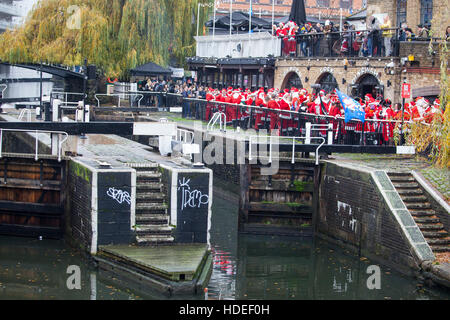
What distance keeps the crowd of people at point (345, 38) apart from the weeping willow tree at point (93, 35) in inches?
259

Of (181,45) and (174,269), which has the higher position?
(181,45)

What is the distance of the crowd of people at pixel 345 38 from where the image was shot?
3098 cm

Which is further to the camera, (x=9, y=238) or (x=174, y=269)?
(x=9, y=238)

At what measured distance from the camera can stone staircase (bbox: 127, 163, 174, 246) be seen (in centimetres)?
1988

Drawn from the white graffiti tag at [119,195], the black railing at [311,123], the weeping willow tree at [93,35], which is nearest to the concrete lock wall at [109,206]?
the white graffiti tag at [119,195]

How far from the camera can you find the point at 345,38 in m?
33.4

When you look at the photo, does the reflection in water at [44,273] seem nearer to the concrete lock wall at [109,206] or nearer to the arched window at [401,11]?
the concrete lock wall at [109,206]

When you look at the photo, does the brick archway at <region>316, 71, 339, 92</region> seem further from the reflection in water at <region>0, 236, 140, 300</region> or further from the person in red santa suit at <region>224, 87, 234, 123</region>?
the reflection in water at <region>0, 236, 140, 300</region>

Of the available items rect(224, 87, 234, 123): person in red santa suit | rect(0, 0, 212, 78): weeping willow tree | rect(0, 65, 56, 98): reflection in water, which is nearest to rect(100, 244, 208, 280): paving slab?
rect(224, 87, 234, 123): person in red santa suit
